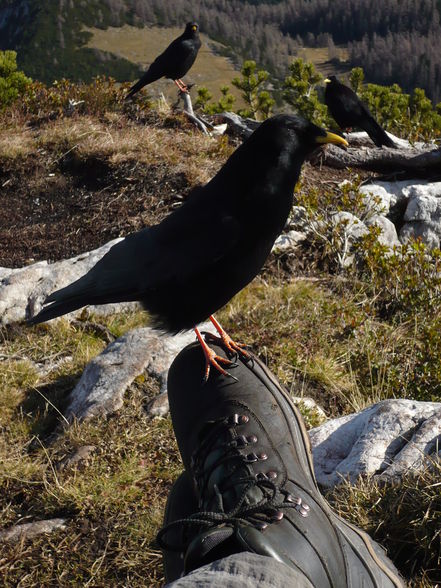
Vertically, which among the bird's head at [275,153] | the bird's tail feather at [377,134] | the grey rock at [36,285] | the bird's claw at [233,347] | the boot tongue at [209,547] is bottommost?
the bird's tail feather at [377,134]

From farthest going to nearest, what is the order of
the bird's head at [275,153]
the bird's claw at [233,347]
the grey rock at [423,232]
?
1. the grey rock at [423,232]
2. the bird's claw at [233,347]
3. the bird's head at [275,153]

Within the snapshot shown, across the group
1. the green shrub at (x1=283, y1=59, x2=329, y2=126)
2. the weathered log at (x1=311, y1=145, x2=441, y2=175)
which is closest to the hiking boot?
the weathered log at (x1=311, y1=145, x2=441, y2=175)

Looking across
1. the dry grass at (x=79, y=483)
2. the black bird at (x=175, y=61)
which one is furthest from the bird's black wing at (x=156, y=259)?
the black bird at (x=175, y=61)

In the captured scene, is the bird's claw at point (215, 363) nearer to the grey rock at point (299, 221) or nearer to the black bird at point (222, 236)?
the black bird at point (222, 236)

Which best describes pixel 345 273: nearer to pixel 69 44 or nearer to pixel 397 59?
pixel 397 59

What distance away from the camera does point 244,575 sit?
1517mm

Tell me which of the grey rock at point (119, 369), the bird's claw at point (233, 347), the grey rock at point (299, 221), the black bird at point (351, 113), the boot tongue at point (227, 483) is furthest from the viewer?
the black bird at point (351, 113)

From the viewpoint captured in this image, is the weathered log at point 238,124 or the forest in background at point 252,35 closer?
the weathered log at point 238,124

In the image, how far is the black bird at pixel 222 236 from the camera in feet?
9.57

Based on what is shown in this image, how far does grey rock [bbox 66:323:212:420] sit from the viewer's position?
3.59 meters

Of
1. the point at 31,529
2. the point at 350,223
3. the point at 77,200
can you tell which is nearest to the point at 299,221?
the point at 350,223

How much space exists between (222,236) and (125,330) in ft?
6.29

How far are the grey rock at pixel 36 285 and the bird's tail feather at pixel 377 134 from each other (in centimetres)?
370

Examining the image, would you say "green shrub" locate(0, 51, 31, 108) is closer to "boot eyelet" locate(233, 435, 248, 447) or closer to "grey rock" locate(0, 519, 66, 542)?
"grey rock" locate(0, 519, 66, 542)
